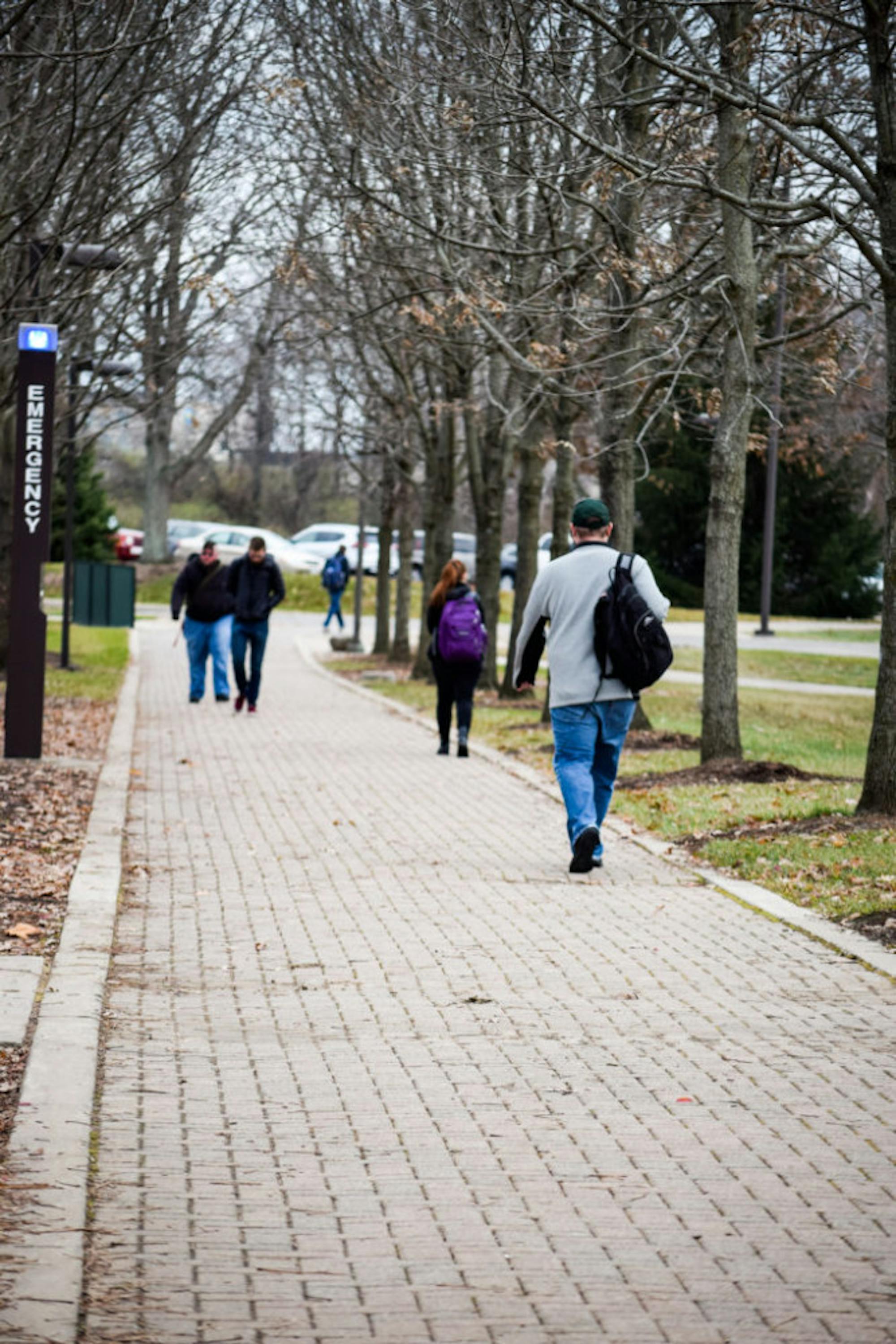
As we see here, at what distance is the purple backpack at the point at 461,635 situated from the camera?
15539 millimetres

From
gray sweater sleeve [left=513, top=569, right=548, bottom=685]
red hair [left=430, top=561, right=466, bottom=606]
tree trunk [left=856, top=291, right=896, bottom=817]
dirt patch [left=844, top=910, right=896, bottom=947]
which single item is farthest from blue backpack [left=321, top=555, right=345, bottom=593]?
dirt patch [left=844, top=910, right=896, bottom=947]

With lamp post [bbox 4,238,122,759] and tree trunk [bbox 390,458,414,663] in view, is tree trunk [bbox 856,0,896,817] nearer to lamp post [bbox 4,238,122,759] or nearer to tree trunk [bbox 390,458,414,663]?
lamp post [bbox 4,238,122,759]

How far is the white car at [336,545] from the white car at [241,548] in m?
0.38

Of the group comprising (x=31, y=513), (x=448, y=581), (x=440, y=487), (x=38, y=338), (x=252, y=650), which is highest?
(x=38, y=338)

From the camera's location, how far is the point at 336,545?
58.4 m

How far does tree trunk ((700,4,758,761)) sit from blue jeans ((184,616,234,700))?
773cm

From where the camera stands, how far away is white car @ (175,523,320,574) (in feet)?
176

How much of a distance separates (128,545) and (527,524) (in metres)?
34.2

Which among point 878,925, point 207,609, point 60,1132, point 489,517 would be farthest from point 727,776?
point 489,517

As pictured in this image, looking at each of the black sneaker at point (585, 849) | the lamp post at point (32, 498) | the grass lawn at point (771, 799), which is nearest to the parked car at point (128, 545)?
the grass lawn at point (771, 799)

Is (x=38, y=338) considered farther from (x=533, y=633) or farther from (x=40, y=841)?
(x=533, y=633)

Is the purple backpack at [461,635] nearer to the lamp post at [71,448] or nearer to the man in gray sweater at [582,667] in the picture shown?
the lamp post at [71,448]

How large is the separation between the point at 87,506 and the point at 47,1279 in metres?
47.1

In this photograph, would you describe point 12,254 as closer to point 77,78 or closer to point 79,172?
point 79,172
